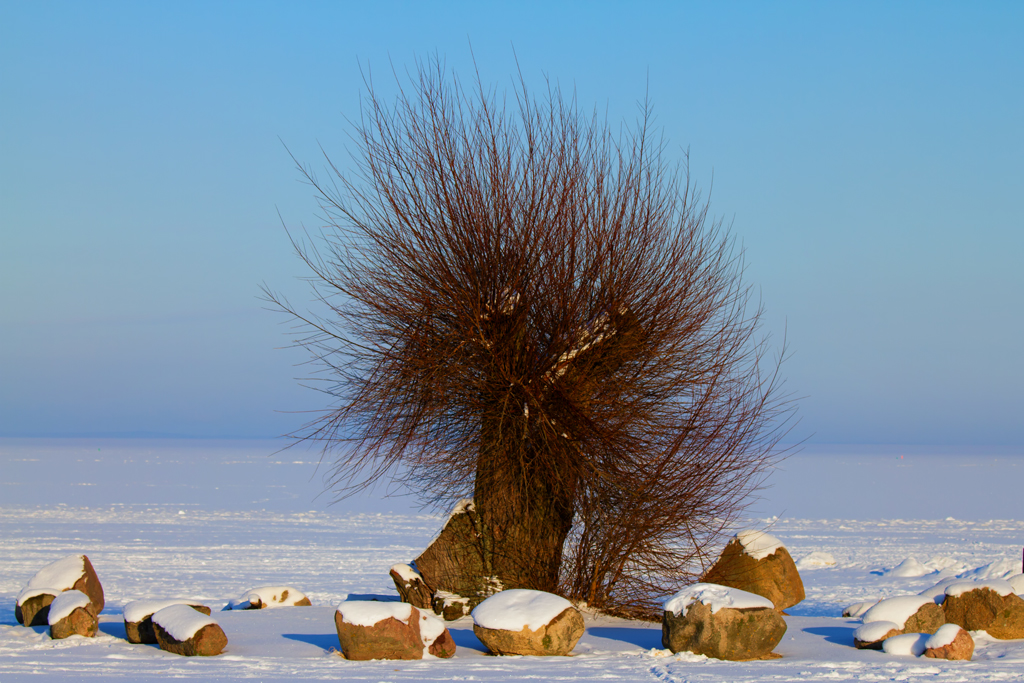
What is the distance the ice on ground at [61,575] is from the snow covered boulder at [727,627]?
668 centimetres

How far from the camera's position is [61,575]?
10.1m

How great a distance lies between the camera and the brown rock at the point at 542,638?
8.19 metres

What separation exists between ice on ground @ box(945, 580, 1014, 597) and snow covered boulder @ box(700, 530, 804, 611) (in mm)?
2417

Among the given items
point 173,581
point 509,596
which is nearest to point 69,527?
point 173,581

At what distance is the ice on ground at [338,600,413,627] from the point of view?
801 centimetres

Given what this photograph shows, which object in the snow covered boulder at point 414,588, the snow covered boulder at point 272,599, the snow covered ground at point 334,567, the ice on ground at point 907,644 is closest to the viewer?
the snow covered ground at point 334,567

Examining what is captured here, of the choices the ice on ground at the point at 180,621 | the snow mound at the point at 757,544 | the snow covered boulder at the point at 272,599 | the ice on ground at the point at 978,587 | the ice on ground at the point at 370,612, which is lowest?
the snow covered boulder at the point at 272,599

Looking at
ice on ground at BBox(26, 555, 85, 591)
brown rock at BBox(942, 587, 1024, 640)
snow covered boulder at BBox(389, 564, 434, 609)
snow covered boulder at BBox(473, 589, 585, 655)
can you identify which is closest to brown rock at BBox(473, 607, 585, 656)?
snow covered boulder at BBox(473, 589, 585, 655)

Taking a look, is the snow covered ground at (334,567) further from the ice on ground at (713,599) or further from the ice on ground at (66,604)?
the ice on ground at (713,599)

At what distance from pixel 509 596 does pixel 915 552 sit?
13.6 meters

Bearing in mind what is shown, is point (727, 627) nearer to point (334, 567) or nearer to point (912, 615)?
point (912, 615)

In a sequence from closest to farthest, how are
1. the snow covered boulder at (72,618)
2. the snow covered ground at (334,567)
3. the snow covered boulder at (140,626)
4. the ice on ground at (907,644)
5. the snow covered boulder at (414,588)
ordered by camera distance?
the snow covered ground at (334,567) → the ice on ground at (907,644) → the snow covered boulder at (140,626) → the snow covered boulder at (72,618) → the snow covered boulder at (414,588)

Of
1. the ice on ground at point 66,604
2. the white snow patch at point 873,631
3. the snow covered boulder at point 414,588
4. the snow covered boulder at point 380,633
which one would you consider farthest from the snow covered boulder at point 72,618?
the white snow patch at point 873,631

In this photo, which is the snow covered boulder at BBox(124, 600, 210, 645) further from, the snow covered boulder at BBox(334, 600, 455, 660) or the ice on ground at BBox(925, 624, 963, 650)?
the ice on ground at BBox(925, 624, 963, 650)
